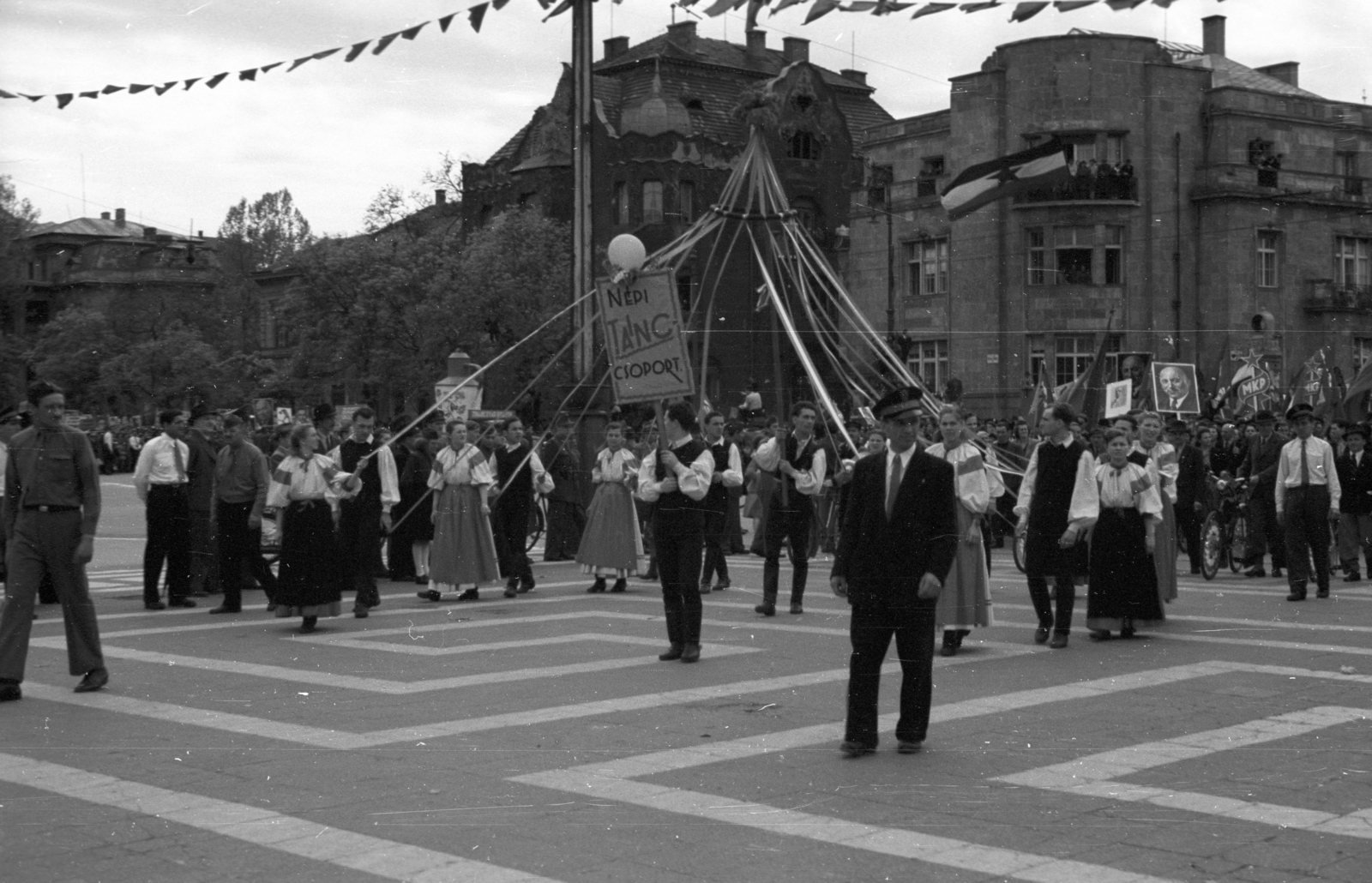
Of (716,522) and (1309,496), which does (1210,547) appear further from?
(716,522)

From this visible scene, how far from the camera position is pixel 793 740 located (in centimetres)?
873

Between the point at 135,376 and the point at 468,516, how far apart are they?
25001 millimetres

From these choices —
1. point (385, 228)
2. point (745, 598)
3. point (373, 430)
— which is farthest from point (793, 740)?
point (385, 228)

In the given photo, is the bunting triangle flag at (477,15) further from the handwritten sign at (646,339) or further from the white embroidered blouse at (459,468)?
the white embroidered blouse at (459,468)

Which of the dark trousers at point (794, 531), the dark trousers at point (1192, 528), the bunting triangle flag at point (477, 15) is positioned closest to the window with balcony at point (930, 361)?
the dark trousers at point (1192, 528)

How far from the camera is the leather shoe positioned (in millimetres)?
10578

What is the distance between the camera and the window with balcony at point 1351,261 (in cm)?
4862

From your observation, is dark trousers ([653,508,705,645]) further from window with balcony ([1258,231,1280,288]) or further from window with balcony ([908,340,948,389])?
window with balcony ([1258,231,1280,288])

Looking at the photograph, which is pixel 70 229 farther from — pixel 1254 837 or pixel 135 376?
pixel 135 376

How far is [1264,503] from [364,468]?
9.97m

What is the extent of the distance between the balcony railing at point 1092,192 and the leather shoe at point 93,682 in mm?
39229

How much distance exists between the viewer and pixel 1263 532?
19.5 metres

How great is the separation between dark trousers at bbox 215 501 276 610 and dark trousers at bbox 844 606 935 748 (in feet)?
28.4

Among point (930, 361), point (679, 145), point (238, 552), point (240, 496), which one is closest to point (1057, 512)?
point (238, 552)
